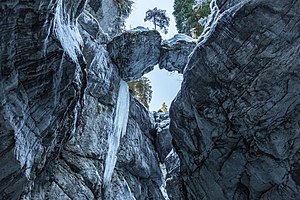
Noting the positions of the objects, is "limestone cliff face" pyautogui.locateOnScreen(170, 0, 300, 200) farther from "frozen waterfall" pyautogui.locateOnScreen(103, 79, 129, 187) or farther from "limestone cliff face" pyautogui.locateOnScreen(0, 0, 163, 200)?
"frozen waterfall" pyautogui.locateOnScreen(103, 79, 129, 187)

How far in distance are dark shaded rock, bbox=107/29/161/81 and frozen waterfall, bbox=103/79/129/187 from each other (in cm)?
Answer: 91

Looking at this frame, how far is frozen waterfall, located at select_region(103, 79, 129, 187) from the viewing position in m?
15.2

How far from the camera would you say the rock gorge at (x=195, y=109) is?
8203 mm

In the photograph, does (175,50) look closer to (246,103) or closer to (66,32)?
(66,32)

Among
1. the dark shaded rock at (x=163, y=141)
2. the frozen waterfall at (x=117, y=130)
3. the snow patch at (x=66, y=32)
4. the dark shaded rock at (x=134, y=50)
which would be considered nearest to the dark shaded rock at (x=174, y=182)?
the frozen waterfall at (x=117, y=130)

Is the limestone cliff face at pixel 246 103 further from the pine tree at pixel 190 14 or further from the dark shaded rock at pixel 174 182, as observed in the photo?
the pine tree at pixel 190 14

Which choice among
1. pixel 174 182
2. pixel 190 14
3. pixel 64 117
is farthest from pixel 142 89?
pixel 64 117

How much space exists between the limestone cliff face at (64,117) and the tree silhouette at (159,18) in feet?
19.9

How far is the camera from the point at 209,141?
1074cm

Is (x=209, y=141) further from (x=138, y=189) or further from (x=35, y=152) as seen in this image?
(x=138, y=189)

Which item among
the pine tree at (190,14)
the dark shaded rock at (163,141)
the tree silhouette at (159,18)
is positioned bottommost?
the dark shaded rock at (163,141)

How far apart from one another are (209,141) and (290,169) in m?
2.54

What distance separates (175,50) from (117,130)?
5019 mm

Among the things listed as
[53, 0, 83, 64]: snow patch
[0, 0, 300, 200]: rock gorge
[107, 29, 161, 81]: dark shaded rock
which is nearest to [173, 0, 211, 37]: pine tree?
[107, 29, 161, 81]: dark shaded rock
